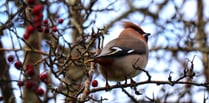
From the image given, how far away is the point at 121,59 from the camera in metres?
4.16

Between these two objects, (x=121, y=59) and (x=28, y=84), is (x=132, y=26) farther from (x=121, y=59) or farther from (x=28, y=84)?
(x=28, y=84)

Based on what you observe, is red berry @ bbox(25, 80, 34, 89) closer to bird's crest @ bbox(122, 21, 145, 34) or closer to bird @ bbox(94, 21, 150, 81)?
bird @ bbox(94, 21, 150, 81)

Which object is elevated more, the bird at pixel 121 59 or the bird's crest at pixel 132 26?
the bird's crest at pixel 132 26

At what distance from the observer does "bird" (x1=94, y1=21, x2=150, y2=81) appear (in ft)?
13.3

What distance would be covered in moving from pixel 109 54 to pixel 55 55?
63 cm

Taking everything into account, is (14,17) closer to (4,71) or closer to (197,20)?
(4,71)

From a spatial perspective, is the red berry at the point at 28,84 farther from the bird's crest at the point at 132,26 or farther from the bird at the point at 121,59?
the bird's crest at the point at 132,26

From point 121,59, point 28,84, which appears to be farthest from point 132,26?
point 28,84

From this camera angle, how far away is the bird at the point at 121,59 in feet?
13.3

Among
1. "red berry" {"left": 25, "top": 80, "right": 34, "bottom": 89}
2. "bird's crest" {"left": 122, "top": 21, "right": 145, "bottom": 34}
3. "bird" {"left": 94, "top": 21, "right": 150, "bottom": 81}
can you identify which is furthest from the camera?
"bird's crest" {"left": 122, "top": 21, "right": 145, "bottom": 34}

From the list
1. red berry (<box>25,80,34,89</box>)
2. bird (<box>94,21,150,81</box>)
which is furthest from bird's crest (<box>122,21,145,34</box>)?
red berry (<box>25,80,34,89</box>)

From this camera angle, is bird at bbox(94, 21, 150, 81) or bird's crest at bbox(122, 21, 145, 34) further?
bird's crest at bbox(122, 21, 145, 34)

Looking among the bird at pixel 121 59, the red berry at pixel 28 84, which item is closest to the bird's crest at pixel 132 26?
the bird at pixel 121 59

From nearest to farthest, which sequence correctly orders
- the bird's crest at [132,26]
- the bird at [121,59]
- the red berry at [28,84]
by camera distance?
the red berry at [28,84] → the bird at [121,59] → the bird's crest at [132,26]
